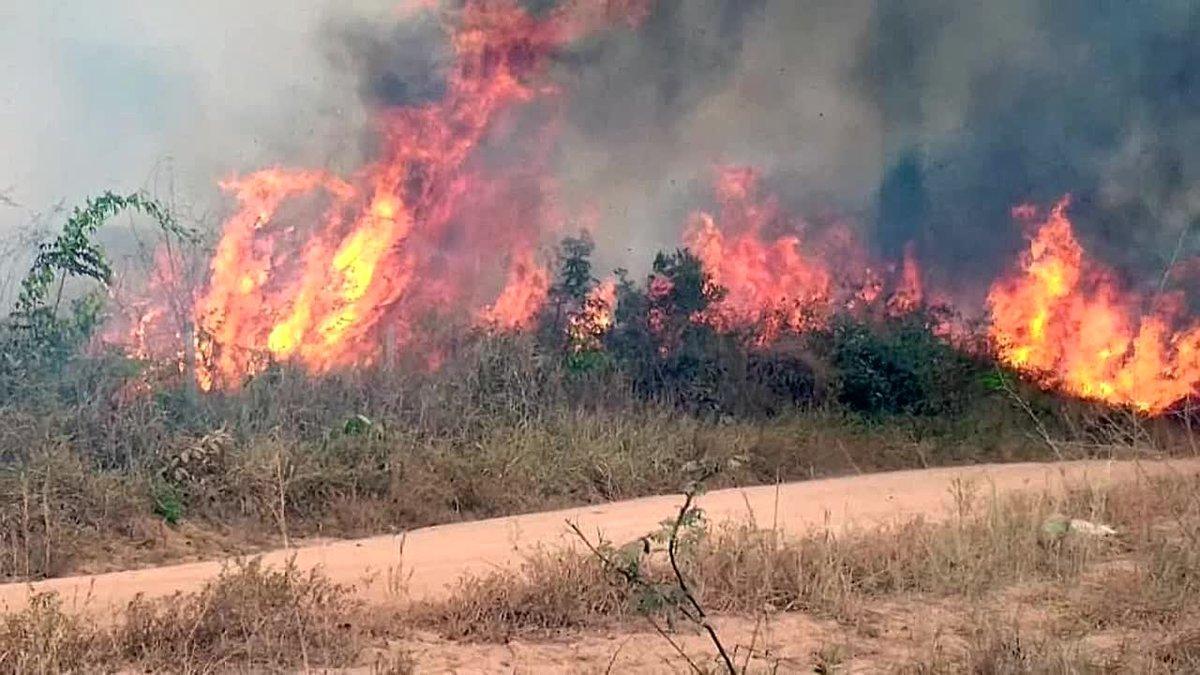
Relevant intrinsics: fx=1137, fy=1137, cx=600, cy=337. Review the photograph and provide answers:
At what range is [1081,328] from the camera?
75.5 ft

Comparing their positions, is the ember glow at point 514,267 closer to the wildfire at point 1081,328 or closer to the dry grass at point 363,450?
the wildfire at point 1081,328

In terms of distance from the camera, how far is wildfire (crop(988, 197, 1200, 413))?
841 inches

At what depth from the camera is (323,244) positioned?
1958cm

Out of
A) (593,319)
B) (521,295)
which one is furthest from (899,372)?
(521,295)

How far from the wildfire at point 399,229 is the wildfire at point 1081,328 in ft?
31.8

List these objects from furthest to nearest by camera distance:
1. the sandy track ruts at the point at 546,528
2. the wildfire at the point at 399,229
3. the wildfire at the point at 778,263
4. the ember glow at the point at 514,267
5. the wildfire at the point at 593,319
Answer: the wildfire at the point at 778,263 → the wildfire at the point at 593,319 → the ember glow at the point at 514,267 → the wildfire at the point at 399,229 → the sandy track ruts at the point at 546,528

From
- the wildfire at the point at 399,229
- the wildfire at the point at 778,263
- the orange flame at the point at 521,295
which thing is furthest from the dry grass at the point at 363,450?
the wildfire at the point at 778,263

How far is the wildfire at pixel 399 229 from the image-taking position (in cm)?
1814

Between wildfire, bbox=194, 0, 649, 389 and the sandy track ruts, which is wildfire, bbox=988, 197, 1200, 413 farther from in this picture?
wildfire, bbox=194, 0, 649, 389

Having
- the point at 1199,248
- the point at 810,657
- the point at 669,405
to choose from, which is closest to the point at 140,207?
the point at 669,405

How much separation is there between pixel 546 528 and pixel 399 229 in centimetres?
962

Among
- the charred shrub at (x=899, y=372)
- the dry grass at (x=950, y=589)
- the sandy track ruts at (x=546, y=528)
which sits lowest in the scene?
the dry grass at (x=950, y=589)

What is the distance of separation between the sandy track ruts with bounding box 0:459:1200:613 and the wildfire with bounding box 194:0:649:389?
573cm

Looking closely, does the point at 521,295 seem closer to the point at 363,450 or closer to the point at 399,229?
the point at 399,229
